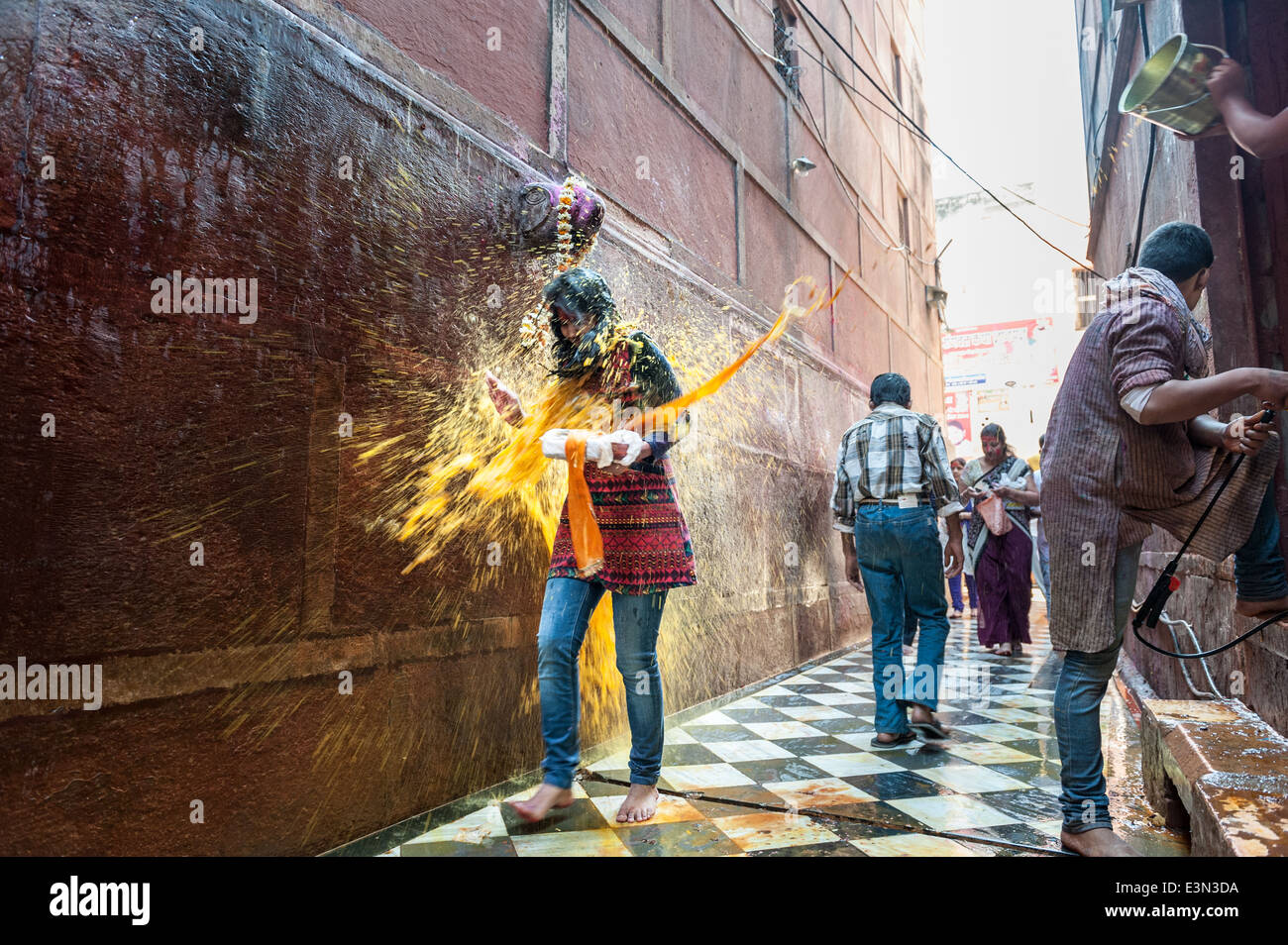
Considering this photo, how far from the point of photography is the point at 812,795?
2.85 metres

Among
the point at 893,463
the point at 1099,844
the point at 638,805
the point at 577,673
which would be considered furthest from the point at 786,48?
the point at 1099,844

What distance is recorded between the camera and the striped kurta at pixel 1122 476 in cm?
209

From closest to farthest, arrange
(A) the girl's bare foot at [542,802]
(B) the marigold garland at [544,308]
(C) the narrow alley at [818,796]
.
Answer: (C) the narrow alley at [818,796]
(A) the girl's bare foot at [542,802]
(B) the marigold garland at [544,308]

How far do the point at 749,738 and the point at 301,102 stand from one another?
3.20m

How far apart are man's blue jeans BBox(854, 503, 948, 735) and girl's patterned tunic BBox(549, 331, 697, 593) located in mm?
1544

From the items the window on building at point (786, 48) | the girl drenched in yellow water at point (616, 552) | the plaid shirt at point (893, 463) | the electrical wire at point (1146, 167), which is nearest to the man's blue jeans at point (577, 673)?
the girl drenched in yellow water at point (616, 552)

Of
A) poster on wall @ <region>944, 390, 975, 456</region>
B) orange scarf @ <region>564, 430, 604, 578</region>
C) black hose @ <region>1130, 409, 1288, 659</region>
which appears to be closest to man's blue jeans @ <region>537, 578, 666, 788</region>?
orange scarf @ <region>564, 430, 604, 578</region>

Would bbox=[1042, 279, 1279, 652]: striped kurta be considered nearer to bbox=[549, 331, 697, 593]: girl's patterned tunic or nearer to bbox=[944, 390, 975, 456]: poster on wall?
bbox=[549, 331, 697, 593]: girl's patterned tunic

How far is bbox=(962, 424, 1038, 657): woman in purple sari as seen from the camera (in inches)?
261

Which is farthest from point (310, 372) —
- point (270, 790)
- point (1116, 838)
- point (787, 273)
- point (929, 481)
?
point (787, 273)

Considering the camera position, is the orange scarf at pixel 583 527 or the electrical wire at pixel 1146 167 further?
the electrical wire at pixel 1146 167

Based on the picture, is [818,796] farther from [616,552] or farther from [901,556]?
[901,556]

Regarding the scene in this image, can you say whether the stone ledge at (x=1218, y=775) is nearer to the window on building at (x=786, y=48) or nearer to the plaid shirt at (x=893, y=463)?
the plaid shirt at (x=893, y=463)

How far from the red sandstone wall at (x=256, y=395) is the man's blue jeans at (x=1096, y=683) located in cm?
192
